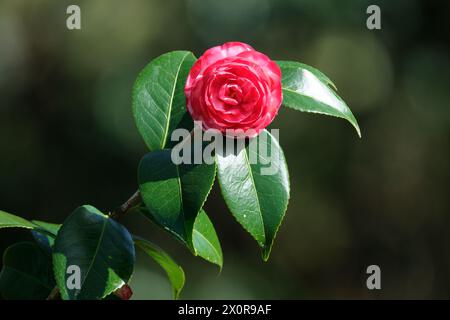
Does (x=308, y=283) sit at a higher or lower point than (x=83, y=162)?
lower

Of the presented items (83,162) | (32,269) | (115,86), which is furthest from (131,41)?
(32,269)

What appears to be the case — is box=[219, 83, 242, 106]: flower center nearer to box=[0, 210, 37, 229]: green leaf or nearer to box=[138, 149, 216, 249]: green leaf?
box=[138, 149, 216, 249]: green leaf

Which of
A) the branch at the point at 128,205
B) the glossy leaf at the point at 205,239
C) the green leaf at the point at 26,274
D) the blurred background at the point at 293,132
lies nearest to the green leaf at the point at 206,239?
the glossy leaf at the point at 205,239

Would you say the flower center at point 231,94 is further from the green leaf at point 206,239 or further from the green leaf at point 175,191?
the green leaf at point 206,239

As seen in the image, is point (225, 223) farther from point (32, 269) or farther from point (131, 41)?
point (32, 269)

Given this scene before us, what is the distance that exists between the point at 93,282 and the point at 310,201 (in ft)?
11.0

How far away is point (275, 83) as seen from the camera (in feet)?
2.89

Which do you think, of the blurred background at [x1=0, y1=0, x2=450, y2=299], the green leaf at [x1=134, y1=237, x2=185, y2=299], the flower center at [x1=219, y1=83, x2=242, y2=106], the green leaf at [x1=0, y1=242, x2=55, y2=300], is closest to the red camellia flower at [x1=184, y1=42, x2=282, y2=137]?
the flower center at [x1=219, y1=83, x2=242, y2=106]

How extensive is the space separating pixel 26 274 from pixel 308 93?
48 cm

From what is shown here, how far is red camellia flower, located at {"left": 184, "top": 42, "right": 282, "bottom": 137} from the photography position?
86 centimetres

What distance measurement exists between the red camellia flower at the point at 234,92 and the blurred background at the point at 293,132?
299 cm

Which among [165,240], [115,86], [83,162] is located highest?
[115,86]

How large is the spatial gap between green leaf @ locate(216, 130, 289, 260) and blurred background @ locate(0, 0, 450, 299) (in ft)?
9.87

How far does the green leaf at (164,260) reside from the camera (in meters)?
1.01
